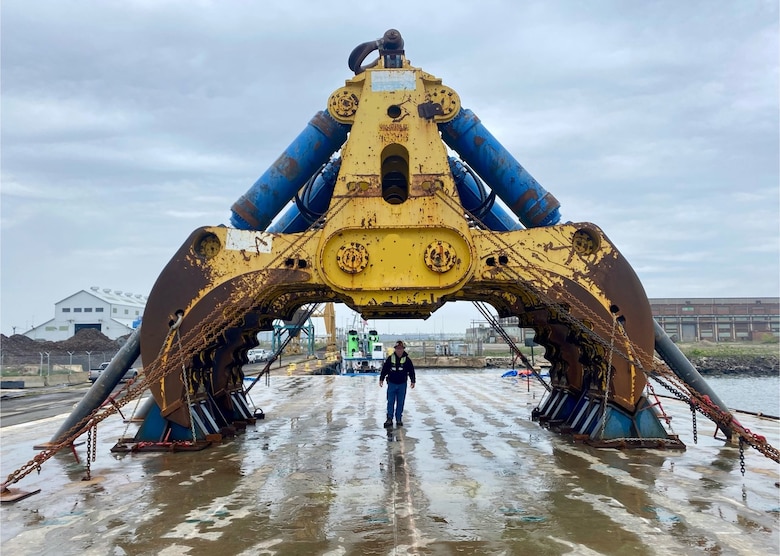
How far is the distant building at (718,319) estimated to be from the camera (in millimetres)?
Result: 82875

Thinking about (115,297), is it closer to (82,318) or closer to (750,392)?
(82,318)

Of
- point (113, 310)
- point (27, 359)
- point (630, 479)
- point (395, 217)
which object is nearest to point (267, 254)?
point (395, 217)

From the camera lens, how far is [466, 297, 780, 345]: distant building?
272 ft

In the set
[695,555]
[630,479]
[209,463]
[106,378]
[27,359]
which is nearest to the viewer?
[695,555]

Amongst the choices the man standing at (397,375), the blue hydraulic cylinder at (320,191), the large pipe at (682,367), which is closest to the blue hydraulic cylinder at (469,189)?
the blue hydraulic cylinder at (320,191)

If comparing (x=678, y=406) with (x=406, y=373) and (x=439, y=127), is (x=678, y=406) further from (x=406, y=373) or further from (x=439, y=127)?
(x=439, y=127)

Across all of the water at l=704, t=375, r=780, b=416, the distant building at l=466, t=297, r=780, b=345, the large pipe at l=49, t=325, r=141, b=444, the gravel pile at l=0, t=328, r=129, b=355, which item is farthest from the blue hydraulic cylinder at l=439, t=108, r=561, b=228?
the distant building at l=466, t=297, r=780, b=345

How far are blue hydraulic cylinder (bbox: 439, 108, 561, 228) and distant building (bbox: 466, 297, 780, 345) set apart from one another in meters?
74.5

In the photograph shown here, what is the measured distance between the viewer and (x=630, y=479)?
6348 millimetres

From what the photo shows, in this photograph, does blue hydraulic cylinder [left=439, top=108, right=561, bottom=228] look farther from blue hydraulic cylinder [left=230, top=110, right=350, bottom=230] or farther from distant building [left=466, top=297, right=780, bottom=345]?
distant building [left=466, top=297, right=780, bottom=345]

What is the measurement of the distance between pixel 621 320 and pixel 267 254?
5.31 metres

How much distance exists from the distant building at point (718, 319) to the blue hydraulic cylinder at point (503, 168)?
244ft

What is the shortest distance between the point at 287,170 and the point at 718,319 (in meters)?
91.6

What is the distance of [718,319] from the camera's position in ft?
277
